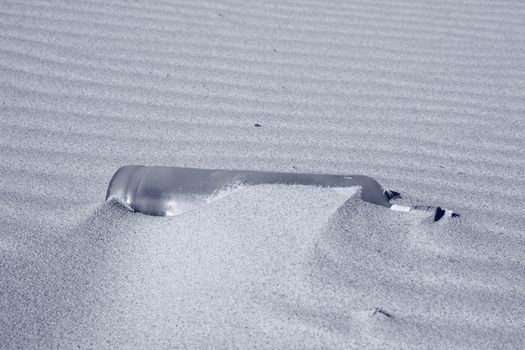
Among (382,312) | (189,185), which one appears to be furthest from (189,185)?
(382,312)

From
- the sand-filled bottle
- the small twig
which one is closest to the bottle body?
the sand-filled bottle

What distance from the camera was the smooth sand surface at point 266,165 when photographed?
1695mm

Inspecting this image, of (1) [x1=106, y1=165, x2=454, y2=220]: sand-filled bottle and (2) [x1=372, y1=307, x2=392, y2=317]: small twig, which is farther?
(1) [x1=106, y1=165, x2=454, y2=220]: sand-filled bottle

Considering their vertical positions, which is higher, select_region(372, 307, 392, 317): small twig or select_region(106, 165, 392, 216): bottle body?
select_region(106, 165, 392, 216): bottle body

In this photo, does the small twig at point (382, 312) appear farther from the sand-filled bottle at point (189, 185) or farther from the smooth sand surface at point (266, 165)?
the sand-filled bottle at point (189, 185)

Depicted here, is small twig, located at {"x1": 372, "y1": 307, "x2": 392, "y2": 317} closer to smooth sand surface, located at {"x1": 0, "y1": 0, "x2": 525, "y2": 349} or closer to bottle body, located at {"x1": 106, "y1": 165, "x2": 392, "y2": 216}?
smooth sand surface, located at {"x1": 0, "y1": 0, "x2": 525, "y2": 349}

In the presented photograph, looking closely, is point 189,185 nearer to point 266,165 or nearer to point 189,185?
point 189,185

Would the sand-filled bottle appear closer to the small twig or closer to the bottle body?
the bottle body

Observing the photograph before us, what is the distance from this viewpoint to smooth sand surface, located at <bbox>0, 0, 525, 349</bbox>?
1.70m

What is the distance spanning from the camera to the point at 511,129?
9.29ft

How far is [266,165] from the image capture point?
8.21 ft

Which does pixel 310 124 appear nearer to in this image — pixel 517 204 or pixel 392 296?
pixel 517 204

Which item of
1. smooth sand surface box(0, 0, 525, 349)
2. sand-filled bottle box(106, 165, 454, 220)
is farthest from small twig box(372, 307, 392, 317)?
sand-filled bottle box(106, 165, 454, 220)

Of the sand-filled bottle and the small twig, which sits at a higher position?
the sand-filled bottle
